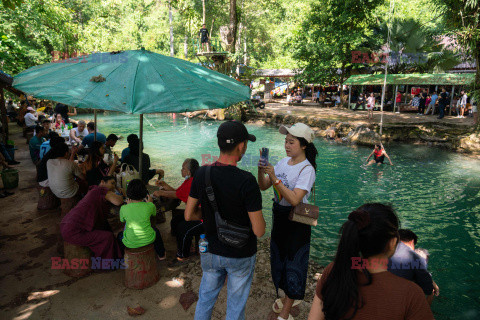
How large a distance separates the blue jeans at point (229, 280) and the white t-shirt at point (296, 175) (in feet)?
2.64

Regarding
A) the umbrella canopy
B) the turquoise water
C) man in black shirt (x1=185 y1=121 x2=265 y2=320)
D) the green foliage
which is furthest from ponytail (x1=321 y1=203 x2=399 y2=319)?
the green foliage

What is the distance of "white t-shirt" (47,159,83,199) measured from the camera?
15.4 feet

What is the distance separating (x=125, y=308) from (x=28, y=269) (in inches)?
65.8

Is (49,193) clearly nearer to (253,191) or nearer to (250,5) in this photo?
(253,191)

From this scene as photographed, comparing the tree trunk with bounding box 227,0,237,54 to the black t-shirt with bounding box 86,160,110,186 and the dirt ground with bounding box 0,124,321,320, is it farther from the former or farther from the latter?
the dirt ground with bounding box 0,124,321,320

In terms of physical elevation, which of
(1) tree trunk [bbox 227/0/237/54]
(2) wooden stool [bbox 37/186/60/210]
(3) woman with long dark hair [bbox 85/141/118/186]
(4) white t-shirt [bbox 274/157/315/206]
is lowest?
(2) wooden stool [bbox 37/186/60/210]

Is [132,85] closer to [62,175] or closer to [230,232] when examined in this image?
[230,232]

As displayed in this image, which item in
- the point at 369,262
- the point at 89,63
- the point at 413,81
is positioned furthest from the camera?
the point at 413,81

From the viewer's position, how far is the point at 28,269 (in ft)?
12.8

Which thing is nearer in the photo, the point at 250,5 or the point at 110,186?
the point at 110,186

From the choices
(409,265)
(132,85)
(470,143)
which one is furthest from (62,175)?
(470,143)

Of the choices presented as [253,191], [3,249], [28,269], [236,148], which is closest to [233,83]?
[236,148]

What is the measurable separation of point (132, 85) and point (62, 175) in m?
2.58

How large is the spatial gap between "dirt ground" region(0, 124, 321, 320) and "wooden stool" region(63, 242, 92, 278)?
79mm
